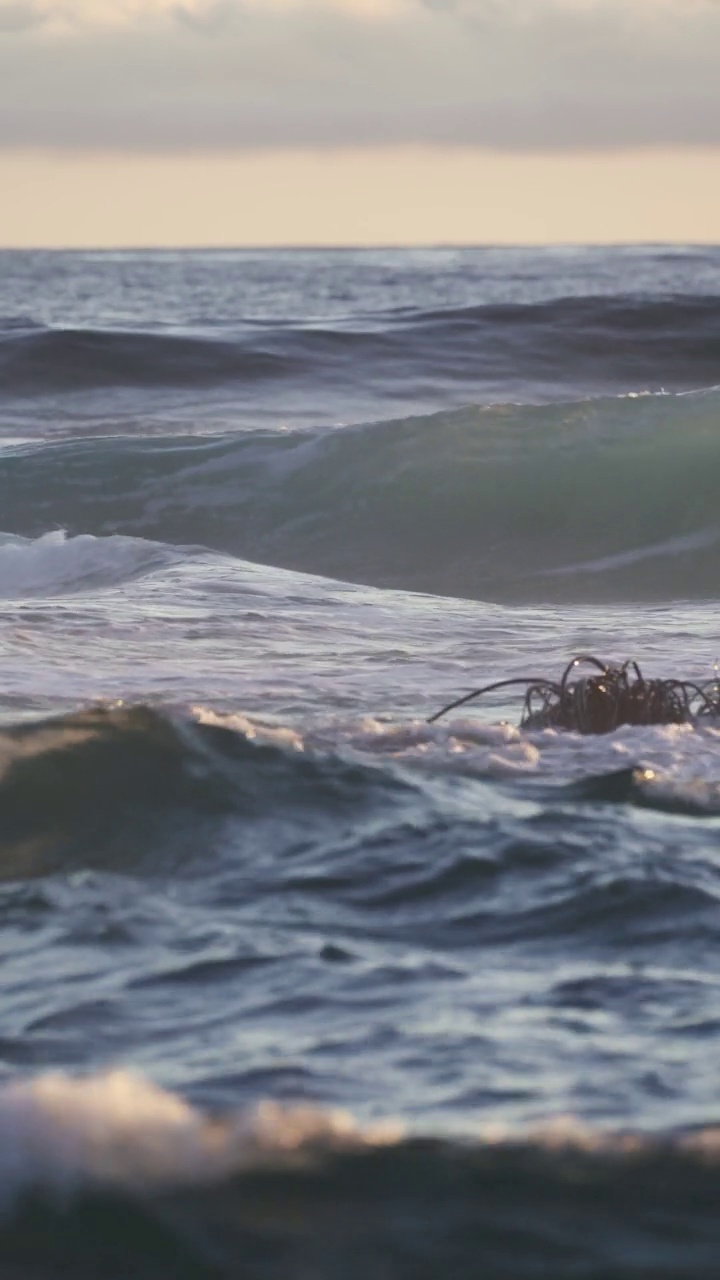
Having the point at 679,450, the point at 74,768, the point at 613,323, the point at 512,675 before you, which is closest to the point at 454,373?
the point at 613,323

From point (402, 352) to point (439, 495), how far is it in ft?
39.2

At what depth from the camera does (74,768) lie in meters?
6.69

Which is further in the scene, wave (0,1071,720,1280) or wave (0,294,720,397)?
wave (0,294,720,397)

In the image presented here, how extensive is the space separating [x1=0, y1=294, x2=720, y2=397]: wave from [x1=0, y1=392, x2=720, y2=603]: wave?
814 centimetres

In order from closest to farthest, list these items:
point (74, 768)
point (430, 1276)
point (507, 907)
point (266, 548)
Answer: point (430, 1276), point (507, 907), point (74, 768), point (266, 548)

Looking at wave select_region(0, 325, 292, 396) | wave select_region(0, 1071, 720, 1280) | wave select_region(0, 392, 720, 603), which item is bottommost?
wave select_region(0, 392, 720, 603)

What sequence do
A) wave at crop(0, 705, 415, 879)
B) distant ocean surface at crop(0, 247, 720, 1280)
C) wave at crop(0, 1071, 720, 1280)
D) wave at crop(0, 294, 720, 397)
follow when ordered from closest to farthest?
1. wave at crop(0, 1071, 720, 1280)
2. distant ocean surface at crop(0, 247, 720, 1280)
3. wave at crop(0, 705, 415, 879)
4. wave at crop(0, 294, 720, 397)

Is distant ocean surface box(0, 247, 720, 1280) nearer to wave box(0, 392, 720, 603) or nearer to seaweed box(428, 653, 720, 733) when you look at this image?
seaweed box(428, 653, 720, 733)

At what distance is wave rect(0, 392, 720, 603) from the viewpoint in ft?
50.8

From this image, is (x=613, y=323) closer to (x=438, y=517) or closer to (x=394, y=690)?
(x=438, y=517)

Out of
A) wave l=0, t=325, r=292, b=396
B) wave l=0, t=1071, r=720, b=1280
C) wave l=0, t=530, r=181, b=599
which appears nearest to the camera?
wave l=0, t=1071, r=720, b=1280

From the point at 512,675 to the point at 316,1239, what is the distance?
5.63 meters

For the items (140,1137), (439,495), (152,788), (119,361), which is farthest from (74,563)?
(119,361)

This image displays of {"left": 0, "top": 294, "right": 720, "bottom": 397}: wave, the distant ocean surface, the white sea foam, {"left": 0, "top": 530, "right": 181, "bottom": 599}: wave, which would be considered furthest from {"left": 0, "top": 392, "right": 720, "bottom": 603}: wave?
the white sea foam
